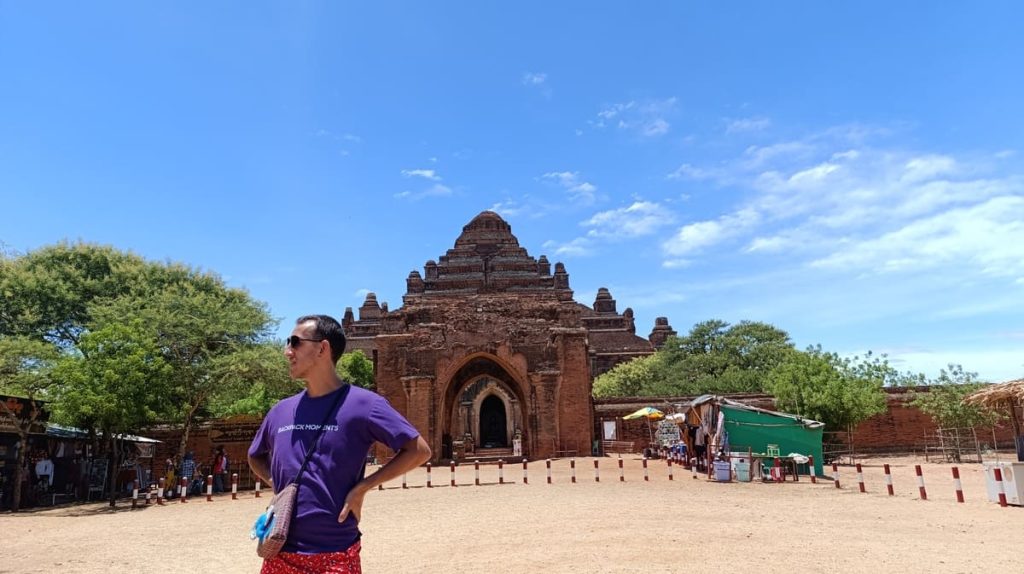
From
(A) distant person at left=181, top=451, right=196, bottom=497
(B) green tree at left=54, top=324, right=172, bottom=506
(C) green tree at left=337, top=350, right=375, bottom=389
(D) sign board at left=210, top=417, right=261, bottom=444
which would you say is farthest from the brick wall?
(B) green tree at left=54, top=324, right=172, bottom=506

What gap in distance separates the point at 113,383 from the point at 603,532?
41.7 ft

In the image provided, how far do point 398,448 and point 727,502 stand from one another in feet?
34.9

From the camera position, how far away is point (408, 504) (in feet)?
44.6

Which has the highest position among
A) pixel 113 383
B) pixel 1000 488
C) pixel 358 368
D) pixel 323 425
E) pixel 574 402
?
pixel 358 368

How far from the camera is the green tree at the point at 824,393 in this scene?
22438mm

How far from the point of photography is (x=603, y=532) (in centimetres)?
869

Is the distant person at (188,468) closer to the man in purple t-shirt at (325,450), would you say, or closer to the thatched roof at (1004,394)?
the man in purple t-shirt at (325,450)

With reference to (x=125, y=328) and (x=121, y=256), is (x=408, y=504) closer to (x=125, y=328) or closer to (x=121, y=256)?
(x=125, y=328)

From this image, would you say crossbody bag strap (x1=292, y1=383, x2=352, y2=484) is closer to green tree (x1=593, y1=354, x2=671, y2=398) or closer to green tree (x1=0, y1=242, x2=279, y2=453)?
green tree (x1=0, y1=242, x2=279, y2=453)

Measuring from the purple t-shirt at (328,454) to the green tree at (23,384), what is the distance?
16.2 meters

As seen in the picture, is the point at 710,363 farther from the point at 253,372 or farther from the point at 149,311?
the point at 149,311

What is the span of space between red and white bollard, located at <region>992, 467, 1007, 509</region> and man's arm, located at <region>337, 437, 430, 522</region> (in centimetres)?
1184

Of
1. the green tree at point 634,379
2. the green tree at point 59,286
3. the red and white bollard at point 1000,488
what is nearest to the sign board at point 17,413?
the green tree at point 59,286

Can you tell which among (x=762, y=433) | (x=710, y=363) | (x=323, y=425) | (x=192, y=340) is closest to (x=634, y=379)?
(x=710, y=363)
